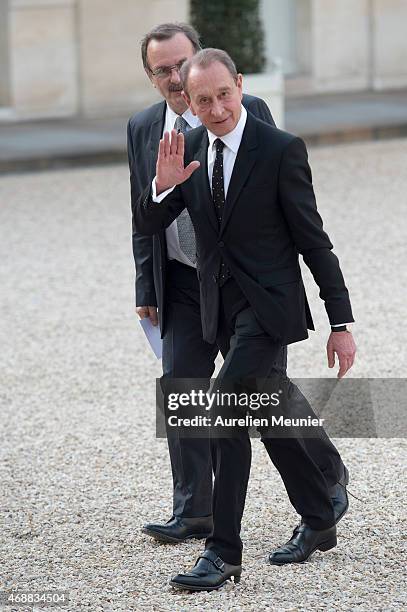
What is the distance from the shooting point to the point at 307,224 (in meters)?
3.91

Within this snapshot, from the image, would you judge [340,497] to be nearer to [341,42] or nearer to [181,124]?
[181,124]

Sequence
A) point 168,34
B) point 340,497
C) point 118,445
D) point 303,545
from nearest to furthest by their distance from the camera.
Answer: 1. point 303,545
2. point 168,34
3. point 340,497
4. point 118,445

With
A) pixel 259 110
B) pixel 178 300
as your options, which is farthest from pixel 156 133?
pixel 178 300

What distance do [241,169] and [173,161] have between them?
0.18m

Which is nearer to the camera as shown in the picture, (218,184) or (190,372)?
(218,184)

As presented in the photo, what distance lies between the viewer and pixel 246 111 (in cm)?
405

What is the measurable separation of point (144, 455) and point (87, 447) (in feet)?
0.83

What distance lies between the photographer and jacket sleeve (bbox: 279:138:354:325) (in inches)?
154

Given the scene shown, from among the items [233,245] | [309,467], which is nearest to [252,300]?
[233,245]

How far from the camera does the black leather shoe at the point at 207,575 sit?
401 cm

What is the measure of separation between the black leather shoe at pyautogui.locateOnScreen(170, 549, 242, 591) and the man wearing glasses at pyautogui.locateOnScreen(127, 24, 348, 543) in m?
0.43

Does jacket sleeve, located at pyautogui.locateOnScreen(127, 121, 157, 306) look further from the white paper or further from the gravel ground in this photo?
Answer: the gravel ground

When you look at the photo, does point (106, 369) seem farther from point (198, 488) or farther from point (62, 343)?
point (198, 488)

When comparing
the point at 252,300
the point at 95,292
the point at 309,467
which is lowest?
the point at 95,292
